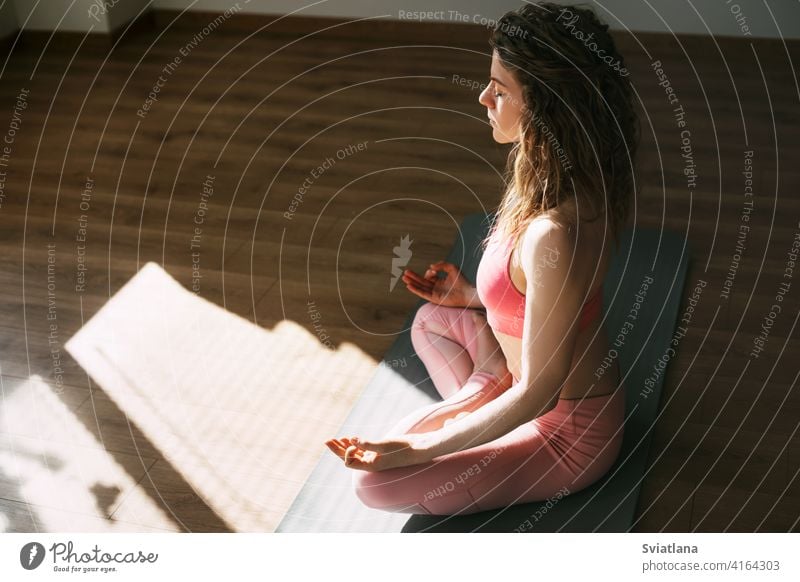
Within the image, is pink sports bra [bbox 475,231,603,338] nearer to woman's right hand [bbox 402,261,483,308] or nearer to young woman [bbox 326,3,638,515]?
young woman [bbox 326,3,638,515]

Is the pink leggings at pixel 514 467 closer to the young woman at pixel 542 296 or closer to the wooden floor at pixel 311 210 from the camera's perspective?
the young woman at pixel 542 296

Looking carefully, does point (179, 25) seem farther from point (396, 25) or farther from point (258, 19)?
point (396, 25)

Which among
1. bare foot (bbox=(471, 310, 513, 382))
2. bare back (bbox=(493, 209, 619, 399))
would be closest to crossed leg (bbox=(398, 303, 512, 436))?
bare foot (bbox=(471, 310, 513, 382))

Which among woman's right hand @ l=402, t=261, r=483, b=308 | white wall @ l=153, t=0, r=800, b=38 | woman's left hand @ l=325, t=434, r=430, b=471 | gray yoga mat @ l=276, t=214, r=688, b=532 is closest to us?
woman's left hand @ l=325, t=434, r=430, b=471

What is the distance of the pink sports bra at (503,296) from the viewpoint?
163cm

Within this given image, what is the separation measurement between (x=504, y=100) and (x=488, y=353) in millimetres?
549

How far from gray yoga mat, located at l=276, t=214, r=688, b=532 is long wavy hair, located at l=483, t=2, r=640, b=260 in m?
0.46

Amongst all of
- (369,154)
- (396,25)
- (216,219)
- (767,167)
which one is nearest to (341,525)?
(216,219)

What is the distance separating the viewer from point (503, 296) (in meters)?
1.65

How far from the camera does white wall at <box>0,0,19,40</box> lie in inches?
149

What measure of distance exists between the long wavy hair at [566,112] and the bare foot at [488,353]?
0.35m

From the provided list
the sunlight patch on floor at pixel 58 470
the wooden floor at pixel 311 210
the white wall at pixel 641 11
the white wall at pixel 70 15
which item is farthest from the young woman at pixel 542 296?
the white wall at pixel 70 15

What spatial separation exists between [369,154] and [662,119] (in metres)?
0.91

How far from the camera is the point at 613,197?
5.41 ft
